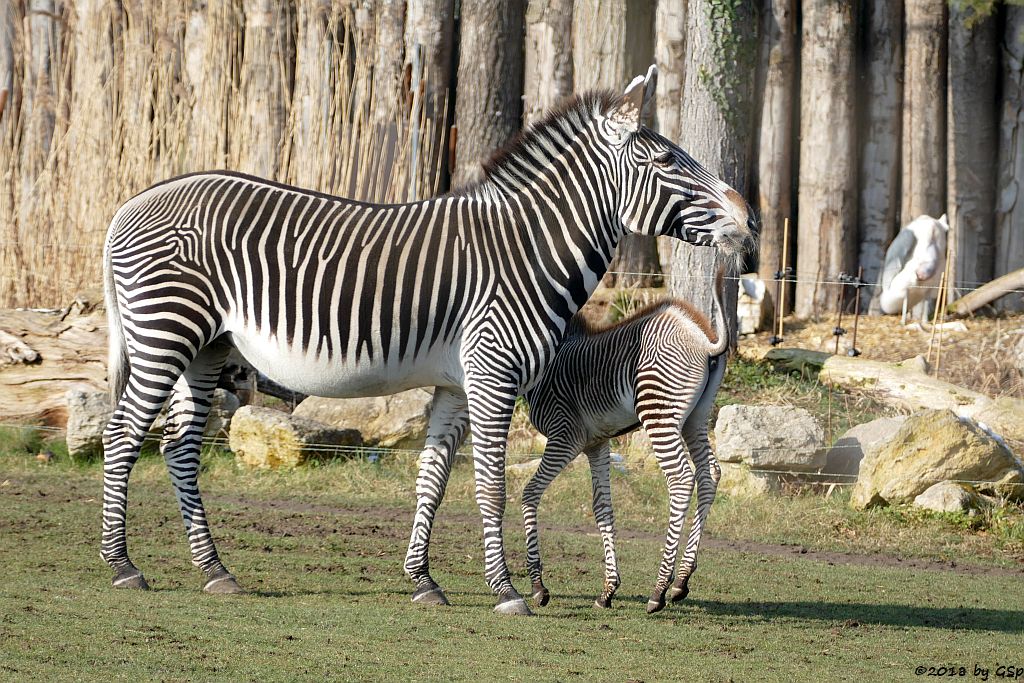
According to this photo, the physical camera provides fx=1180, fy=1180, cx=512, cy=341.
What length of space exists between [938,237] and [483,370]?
30.2 feet

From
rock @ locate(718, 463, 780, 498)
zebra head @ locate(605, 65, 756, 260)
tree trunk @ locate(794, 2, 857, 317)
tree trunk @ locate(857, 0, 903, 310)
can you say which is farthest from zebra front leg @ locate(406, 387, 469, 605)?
tree trunk @ locate(857, 0, 903, 310)

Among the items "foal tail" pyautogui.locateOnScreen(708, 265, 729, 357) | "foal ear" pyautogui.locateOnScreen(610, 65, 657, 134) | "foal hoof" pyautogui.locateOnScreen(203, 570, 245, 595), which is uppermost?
"foal ear" pyautogui.locateOnScreen(610, 65, 657, 134)

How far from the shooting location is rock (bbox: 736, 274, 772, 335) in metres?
14.5

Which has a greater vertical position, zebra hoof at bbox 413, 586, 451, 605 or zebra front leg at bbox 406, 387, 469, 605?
zebra front leg at bbox 406, 387, 469, 605

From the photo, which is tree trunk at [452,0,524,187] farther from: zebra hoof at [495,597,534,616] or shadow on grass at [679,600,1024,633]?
zebra hoof at [495,597,534,616]

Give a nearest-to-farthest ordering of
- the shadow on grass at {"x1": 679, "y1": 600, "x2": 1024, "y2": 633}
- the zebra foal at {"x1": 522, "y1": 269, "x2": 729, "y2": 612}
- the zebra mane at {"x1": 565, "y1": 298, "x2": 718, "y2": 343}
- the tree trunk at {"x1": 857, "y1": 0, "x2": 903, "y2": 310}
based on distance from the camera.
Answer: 1. the shadow on grass at {"x1": 679, "y1": 600, "x2": 1024, "y2": 633}
2. the zebra foal at {"x1": 522, "y1": 269, "x2": 729, "y2": 612}
3. the zebra mane at {"x1": 565, "y1": 298, "x2": 718, "y2": 343}
4. the tree trunk at {"x1": 857, "y1": 0, "x2": 903, "y2": 310}

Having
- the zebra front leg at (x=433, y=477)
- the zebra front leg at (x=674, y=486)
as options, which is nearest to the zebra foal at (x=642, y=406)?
the zebra front leg at (x=674, y=486)

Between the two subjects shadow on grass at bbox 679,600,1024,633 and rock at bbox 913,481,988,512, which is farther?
rock at bbox 913,481,988,512

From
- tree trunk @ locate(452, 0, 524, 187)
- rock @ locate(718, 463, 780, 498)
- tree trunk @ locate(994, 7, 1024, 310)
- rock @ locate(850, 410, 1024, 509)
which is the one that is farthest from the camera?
tree trunk @ locate(994, 7, 1024, 310)

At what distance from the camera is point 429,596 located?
6.91 metres

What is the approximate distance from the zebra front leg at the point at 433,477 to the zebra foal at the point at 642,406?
603 mm

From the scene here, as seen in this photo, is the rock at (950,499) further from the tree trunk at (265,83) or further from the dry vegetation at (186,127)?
the tree trunk at (265,83)

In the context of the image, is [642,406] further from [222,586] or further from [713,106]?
[713,106]

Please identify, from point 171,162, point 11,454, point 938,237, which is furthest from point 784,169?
point 11,454
